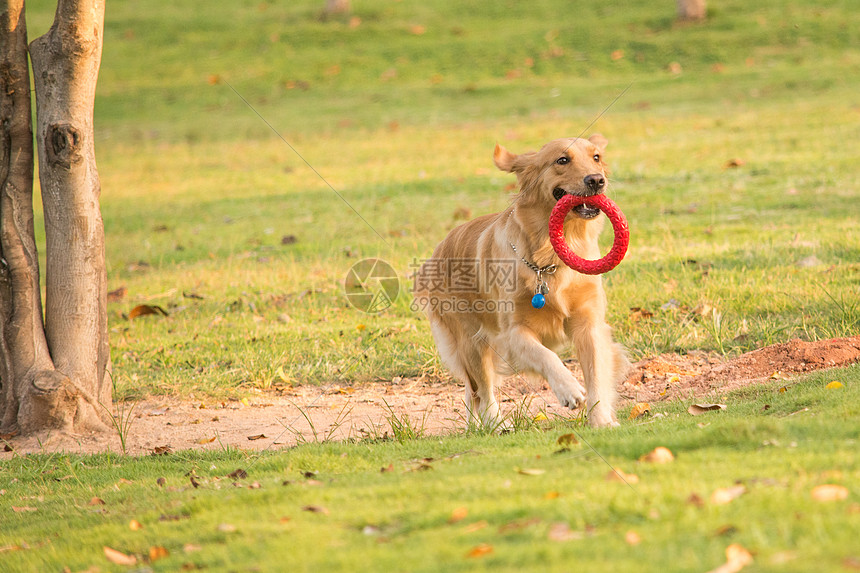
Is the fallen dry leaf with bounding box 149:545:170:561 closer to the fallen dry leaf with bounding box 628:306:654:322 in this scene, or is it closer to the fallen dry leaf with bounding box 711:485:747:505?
the fallen dry leaf with bounding box 711:485:747:505

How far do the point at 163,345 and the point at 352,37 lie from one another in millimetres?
19588

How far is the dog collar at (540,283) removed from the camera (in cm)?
553

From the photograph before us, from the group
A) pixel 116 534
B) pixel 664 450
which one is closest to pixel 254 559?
pixel 116 534

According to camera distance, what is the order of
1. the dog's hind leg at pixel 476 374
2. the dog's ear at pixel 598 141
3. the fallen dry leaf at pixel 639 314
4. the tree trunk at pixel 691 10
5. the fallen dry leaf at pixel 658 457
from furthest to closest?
1. the tree trunk at pixel 691 10
2. the fallen dry leaf at pixel 639 314
3. the dog's hind leg at pixel 476 374
4. the dog's ear at pixel 598 141
5. the fallen dry leaf at pixel 658 457

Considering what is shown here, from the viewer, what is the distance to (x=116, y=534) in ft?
11.7

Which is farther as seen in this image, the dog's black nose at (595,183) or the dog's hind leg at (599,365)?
the dog's black nose at (595,183)

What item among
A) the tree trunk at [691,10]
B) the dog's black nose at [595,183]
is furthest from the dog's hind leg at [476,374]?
the tree trunk at [691,10]

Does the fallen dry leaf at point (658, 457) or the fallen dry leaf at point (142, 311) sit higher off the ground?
the fallen dry leaf at point (142, 311)

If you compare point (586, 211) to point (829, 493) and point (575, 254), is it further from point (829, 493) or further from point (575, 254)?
point (829, 493)

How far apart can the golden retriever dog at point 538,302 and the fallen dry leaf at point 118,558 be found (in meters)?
2.46

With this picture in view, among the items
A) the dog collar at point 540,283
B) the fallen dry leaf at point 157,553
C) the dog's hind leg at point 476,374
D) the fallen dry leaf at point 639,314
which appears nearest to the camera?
the fallen dry leaf at point 157,553

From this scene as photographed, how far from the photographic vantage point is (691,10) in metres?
23.0

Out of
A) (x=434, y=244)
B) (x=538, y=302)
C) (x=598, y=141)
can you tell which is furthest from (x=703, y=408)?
(x=434, y=244)

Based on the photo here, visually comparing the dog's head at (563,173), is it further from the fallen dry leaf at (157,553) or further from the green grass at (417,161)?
the fallen dry leaf at (157,553)
